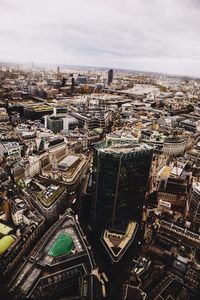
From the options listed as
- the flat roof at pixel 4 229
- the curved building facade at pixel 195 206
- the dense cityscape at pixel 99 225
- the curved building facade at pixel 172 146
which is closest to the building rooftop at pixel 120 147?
the dense cityscape at pixel 99 225

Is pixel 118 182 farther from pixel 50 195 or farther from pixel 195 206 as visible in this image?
pixel 195 206

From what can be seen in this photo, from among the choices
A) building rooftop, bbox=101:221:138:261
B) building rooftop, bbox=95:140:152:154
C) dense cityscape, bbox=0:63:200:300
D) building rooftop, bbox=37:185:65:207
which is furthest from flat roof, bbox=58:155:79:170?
building rooftop, bbox=101:221:138:261

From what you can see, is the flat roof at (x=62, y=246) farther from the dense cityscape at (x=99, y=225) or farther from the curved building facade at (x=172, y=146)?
the curved building facade at (x=172, y=146)

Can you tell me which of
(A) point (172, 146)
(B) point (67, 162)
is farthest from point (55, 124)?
(A) point (172, 146)

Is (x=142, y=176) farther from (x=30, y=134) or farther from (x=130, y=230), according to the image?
(x=30, y=134)

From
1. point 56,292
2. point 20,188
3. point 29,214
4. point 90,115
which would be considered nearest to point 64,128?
point 90,115
